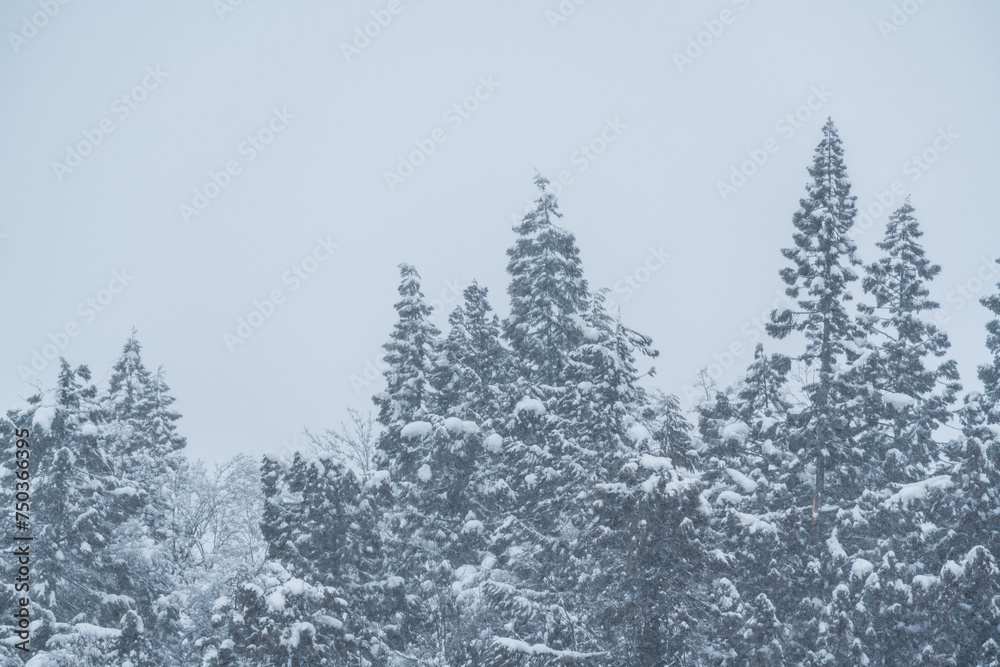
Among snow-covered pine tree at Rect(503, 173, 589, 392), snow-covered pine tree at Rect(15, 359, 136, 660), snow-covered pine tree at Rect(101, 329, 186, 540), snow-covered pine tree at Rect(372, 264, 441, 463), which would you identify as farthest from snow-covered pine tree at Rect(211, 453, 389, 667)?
snow-covered pine tree at Rect(101, 329, 186, 540)

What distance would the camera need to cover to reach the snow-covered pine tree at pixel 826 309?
29.6 m

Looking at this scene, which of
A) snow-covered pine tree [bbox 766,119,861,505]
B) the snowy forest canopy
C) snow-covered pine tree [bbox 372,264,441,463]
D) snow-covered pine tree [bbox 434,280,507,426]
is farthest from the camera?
snow-covered pine tree [bbox 372,264,441,463]

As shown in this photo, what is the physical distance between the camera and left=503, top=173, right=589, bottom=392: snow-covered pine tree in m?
30.6

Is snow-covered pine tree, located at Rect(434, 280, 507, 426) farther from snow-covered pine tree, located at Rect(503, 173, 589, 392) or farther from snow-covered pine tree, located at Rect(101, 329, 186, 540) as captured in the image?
snow-covered pine tree, located at Rect(101, 329, 186, 540)

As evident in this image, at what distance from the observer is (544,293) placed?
100 ft

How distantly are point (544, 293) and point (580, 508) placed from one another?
799 centimetres

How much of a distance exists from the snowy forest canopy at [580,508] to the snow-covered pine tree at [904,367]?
106 millimetres

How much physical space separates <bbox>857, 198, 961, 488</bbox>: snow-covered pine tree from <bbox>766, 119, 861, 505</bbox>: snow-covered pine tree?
3.09ft

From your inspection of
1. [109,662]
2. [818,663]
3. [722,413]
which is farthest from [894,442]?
[109,662]

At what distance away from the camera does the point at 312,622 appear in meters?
23.2

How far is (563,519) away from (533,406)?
348cm

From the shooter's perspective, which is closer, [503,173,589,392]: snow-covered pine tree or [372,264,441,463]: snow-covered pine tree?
[503,173,589,392]: snow-covered pine tree

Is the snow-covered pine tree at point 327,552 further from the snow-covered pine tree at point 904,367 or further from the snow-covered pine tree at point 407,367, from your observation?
the snow-covered pine tree at point 904,367

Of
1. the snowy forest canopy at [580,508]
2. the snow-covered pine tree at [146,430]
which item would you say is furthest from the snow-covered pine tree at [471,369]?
the snow-covered pine tree at [146,430]
